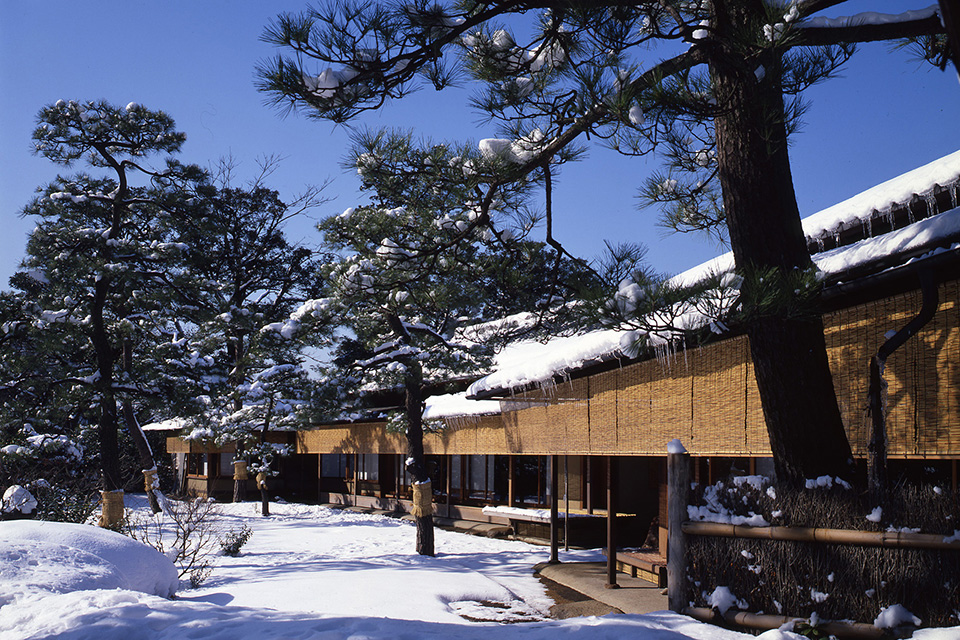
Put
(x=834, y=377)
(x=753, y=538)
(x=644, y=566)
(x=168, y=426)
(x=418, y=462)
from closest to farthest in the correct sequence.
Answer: (x=753, y=538), (x=834, y=377), (x=644, y=566), (x=418, y=462), (x=168, y=426)

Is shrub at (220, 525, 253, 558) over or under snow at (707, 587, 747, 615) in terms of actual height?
under

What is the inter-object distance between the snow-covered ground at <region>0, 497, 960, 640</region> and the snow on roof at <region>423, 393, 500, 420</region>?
2.63m

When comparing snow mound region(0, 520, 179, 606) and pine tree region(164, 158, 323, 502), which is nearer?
snow mound region(0, 520, 179, 606)

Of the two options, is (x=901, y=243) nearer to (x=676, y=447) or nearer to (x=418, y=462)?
(x=676, y=447)

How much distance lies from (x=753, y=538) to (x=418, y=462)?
9.29 meters

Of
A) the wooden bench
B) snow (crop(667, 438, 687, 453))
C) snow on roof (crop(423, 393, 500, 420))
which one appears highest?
snow on roof (crop(423, 393, 500, 420))

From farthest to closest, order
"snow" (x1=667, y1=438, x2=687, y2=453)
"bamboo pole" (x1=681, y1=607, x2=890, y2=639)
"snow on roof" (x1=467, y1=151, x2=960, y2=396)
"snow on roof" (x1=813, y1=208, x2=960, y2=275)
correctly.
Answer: "snow" (x1=667, y1=438, x2=687, y2=453)
"snow on roof" (x1=467, y1=151, x2=960, y2=396)
"snow on roof" (x1=813, y1=208, x2=960, y2=275)
"bamboo pole" (x1=681, y1=607, x2=890, y2=639)

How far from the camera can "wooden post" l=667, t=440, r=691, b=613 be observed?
16.4ft

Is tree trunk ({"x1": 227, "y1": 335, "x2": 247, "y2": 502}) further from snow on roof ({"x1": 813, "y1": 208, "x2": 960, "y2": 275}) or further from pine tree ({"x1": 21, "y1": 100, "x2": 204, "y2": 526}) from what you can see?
snow on roof ({"x1": 813, "y1": 208, "x2": 960, "y2": 275})

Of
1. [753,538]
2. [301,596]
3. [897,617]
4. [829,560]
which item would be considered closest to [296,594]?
[301,596]

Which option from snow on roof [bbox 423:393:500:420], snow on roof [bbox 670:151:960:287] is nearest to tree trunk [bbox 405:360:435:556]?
snow on roof [bbox 423:393:500:420]

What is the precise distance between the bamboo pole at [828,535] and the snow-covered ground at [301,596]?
1.52 ft

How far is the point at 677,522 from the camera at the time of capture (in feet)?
16.6

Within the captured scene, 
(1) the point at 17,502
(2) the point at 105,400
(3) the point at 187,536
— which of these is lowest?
(3) the point at 187,536
